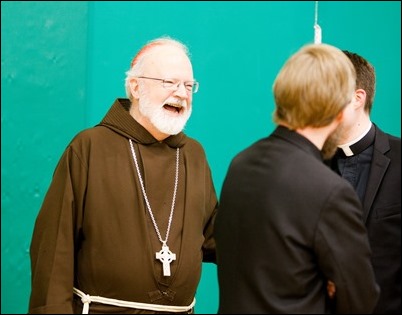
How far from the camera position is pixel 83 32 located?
429 centimetres

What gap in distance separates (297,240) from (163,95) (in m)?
1.07

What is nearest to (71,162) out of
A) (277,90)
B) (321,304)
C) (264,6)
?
(277,90)

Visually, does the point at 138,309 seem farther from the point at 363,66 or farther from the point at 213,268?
the point at 213,268

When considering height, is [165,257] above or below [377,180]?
below

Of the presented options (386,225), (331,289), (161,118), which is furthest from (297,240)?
(161,118)

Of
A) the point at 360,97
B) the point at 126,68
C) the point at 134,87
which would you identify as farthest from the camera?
the point at 126,68

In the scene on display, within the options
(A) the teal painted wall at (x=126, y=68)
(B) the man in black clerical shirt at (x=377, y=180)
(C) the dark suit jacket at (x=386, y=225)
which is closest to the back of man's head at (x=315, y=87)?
(B) the man in black clerical shirt at (x=377, y=180)

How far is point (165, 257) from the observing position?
280 cm

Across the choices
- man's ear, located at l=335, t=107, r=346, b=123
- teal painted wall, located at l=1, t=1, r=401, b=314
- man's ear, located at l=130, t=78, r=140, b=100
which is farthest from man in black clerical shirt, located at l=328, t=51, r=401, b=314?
teal painted wall, located at l=1, t=1, r=401, b=314

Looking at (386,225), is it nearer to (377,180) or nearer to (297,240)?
(377,180)

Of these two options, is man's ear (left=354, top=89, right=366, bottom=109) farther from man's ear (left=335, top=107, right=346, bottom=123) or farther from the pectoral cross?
the pectoral cross

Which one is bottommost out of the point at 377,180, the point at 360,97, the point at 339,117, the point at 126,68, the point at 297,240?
the point at 297,240

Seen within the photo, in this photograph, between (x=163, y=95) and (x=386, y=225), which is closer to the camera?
(x=386, y=225)

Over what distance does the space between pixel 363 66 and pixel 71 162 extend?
1110mm
